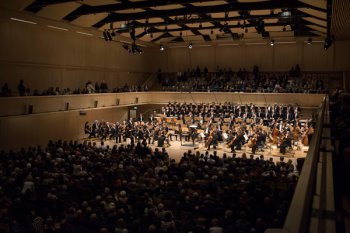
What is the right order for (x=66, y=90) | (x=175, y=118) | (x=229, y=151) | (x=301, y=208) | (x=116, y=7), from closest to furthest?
1. (x=301, y=208)
2. (x=229, y=151)
3. (x=116, y=7)
4. (x=66, y=90)
5. (x=175, y=118)

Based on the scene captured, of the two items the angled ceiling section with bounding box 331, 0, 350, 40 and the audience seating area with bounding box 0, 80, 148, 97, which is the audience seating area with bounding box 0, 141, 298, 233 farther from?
the angled ceiling section with bounding box 331, 0, 350, 40

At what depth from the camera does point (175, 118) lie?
24000 millimetres

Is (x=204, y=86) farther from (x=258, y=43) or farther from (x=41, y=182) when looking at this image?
(x=41, y=182)

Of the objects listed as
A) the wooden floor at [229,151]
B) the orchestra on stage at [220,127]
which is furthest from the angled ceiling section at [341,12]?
the wooden floor at [229,151]

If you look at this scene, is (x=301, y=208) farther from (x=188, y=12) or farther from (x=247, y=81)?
(x=247, y=81)

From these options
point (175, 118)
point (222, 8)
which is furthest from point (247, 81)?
point (222, 8)

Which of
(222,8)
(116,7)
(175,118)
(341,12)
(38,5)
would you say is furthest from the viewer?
(175,118)

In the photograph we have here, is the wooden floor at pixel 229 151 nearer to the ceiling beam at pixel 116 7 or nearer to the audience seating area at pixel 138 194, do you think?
the audience seating area at pixel 138 194

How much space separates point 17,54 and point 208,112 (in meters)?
12.8

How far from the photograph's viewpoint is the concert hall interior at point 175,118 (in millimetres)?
7793

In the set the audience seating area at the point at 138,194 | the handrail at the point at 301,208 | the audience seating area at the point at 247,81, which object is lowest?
the audience seating area at the point at 138,194

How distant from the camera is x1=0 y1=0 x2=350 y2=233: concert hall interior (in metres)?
7.79

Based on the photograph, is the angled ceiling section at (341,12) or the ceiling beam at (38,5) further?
the ceiling beam at (38,5)

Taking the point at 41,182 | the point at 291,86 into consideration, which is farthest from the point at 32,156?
the point at 291,86
